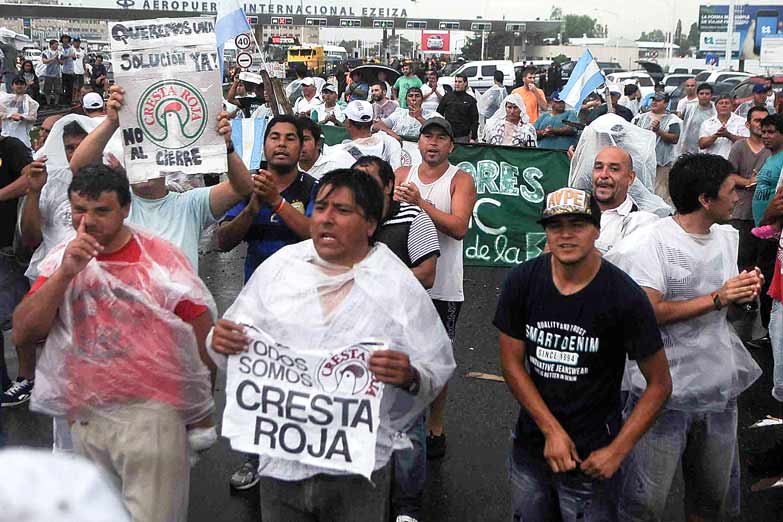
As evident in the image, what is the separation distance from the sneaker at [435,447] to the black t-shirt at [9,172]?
3032 mm

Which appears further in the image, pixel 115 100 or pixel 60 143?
pixel 60 143

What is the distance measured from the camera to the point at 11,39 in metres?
31.4

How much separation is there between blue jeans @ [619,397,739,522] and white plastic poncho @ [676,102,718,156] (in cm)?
887

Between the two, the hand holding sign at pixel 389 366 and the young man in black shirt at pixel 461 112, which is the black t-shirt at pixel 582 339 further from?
the young man in black shirt at pixel 461 112

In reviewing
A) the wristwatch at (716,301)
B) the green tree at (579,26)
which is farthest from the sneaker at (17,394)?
the green tree at (579,26)

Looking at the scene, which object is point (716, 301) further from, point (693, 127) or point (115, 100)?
point (693, 127)

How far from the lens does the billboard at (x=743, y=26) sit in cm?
4553

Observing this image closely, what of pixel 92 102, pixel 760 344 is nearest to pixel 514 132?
pixel 760 344

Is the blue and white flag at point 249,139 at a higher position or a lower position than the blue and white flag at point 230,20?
lower

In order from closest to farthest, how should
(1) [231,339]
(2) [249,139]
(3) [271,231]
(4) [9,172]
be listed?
1. (1) [231,339]
2. (3) [271,231]
3. (4) [9,172]
4. (2) [249,139]

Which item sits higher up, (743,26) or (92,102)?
(743,26)

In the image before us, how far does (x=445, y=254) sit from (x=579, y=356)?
6.70 feet

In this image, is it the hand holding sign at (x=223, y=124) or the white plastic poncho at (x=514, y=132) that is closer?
the hand holding sign at (x=223, y=124)

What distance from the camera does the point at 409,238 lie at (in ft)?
14.3
